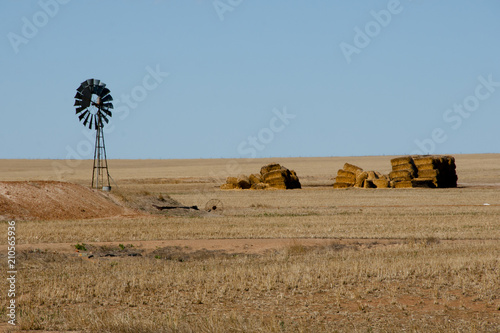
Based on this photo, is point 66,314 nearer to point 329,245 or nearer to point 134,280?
point 134,280

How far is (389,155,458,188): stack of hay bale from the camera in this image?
56.4 metres

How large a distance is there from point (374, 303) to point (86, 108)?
28059mm

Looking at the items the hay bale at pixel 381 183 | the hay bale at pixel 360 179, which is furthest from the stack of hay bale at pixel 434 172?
the hay bale at pixel 360 179

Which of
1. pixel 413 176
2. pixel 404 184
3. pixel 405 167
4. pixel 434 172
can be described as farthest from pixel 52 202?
pixel 434 172

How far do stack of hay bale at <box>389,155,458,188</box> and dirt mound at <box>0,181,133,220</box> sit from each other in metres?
31.2

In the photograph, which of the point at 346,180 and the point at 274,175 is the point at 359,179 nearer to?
the point at 346,180

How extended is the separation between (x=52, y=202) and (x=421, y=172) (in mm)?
36472

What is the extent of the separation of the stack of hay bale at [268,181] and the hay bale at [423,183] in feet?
34.7

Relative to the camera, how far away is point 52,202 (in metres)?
30.9

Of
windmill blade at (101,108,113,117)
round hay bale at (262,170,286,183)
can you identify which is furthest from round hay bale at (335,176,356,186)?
windmill blade at (101,108,113,117)

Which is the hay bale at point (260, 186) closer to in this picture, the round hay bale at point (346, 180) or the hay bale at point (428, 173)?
the round hay bale at point (346, 180)

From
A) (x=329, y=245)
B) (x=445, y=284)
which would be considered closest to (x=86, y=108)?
(x=329, y=245)

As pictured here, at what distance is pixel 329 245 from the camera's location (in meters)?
19.2

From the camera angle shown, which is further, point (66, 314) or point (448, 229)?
point (448, 229)
